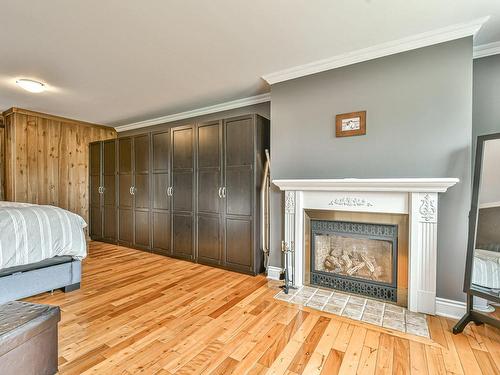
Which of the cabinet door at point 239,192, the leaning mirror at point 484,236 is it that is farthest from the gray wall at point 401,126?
the cabinet door at point 239,192

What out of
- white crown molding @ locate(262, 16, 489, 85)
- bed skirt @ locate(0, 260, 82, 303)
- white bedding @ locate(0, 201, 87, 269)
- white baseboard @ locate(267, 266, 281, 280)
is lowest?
white baseboard @ locate(267, 266, 281, 280)

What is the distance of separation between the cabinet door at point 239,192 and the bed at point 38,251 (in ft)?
5.65

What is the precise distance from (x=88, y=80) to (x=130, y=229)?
2560 mm

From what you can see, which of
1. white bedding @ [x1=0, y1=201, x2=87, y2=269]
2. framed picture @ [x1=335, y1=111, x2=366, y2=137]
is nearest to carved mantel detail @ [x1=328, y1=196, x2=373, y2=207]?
framed picture @ [x1=335, y1=111, x2=366, y2=137]

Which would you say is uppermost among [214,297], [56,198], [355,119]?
[355,119]

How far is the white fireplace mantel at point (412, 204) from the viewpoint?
222 centimetres

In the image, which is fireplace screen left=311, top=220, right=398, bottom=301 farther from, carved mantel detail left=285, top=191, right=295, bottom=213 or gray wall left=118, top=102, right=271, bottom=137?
gray wall left=118, top=102, right=271, bottom=137

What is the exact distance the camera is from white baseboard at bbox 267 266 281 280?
10.3 ft

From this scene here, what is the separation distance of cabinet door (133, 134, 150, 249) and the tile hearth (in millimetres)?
2776

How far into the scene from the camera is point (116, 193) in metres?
4.88

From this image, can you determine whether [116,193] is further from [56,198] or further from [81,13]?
[81,13]

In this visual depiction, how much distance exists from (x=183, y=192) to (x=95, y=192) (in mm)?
2488

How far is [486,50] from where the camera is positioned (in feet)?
7.82

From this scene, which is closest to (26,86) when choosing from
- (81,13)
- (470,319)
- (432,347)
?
(81,13)
